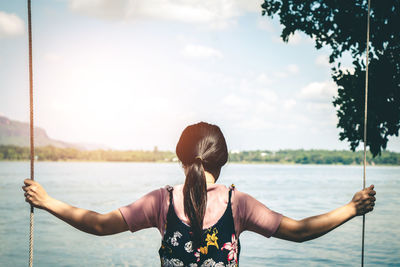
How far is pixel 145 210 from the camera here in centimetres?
193

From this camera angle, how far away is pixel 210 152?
76.0 inches

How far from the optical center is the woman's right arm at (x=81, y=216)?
1.93 m

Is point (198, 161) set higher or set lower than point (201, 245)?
higher

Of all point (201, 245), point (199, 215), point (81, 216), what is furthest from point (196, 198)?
point (81, 216)

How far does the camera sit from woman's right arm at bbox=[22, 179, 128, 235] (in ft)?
Answer: 6.35

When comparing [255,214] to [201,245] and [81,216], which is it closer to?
[201,245]

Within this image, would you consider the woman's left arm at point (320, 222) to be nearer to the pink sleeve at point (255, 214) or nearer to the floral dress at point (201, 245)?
the pink sleeve at point (255, 214)

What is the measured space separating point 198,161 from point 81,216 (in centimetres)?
56

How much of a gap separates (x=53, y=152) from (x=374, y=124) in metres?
157

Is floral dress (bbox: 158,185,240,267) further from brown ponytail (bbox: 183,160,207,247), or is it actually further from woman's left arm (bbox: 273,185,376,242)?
woman's left arm (bbox: 273,185,376,242)

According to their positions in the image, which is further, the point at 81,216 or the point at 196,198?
the point at 81,216

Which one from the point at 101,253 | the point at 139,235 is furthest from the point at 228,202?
the point at 139,235

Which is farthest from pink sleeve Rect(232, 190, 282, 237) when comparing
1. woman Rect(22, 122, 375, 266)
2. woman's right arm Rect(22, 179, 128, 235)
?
woman's right arm Rect(22, 179, 128, 235)

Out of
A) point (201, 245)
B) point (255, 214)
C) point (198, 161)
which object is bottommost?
point (201, 245)
